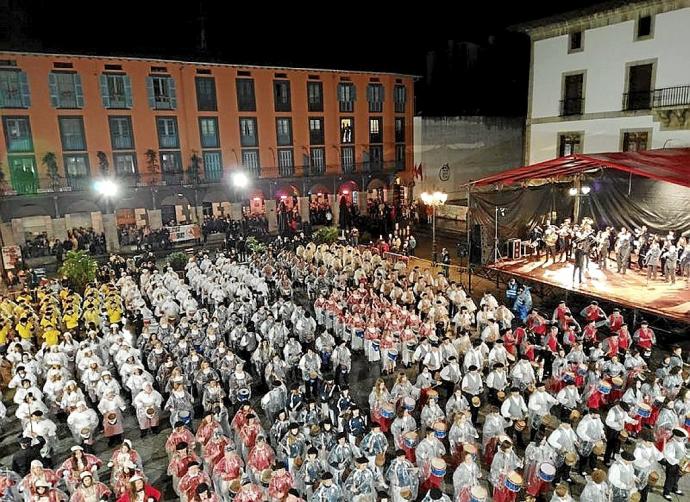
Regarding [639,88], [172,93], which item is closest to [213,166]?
[172,93]

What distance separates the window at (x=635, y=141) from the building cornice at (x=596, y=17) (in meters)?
→ 5.08

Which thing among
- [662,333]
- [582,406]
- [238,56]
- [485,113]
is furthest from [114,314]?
[485,113]

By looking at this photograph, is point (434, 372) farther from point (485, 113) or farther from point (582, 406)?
Result: point (485, 113)

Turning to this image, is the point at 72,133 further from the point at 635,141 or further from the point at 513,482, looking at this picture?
the point at 513,482

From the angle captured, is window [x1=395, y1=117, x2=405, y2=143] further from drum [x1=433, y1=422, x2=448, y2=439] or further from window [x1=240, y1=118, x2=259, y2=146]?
drum [x1=433, y1=422, x2=448, y2=439]

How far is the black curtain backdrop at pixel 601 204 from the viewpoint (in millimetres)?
20766

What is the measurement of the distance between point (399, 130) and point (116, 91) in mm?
20412

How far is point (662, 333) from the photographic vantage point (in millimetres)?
16188

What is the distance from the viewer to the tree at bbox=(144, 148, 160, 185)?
3278 cm

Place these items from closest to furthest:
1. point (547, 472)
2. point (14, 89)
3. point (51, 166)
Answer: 1. point (547, 472)
2. point (14, 89)
3. point (51, 166)

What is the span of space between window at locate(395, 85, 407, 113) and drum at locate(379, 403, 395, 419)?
108 ft

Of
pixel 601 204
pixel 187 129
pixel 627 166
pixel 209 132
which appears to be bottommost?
pixel 601 204

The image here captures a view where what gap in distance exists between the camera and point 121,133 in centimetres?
3225

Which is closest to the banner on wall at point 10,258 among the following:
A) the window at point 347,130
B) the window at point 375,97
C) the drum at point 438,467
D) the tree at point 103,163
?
the tree at point 103,163
